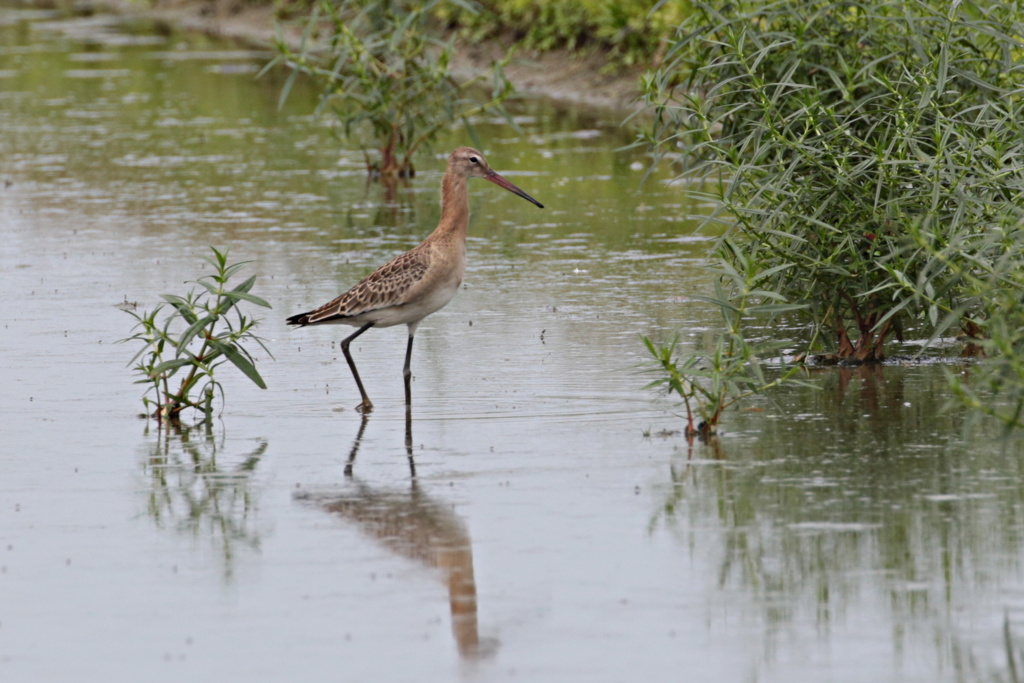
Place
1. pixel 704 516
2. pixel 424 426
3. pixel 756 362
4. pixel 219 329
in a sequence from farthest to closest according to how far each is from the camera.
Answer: pixel 219 329 → pixel 424 426 → pixel 756 362 → pixel 704 516

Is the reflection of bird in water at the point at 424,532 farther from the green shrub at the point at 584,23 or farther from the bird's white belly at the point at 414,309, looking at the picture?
the green shrub at the point at 584,23

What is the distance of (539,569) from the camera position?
702 cm

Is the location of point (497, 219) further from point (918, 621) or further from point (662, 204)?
point (918, 621)

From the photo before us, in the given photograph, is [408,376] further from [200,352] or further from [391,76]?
[391,76]

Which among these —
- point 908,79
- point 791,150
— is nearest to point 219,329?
point 791,150

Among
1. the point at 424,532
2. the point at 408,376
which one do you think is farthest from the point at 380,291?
the point at 424,532

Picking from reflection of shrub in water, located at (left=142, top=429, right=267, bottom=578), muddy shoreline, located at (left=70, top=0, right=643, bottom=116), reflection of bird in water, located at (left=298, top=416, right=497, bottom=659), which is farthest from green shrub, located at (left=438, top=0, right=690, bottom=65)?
reflection of bird in water, located at (left=298, top=416, right=497, bottom=659)

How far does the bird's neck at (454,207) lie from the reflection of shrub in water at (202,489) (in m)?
1.96

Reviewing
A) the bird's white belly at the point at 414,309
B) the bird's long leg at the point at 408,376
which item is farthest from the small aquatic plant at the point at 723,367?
the bird's white belly at the point at 414,309

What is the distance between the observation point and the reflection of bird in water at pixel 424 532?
650 centimetres

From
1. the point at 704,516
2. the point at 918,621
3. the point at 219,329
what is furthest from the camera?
the point at 219,329

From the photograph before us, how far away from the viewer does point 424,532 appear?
7.50 metres

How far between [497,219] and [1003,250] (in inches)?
323

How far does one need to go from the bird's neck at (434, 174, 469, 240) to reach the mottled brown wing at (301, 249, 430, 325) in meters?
0.30
